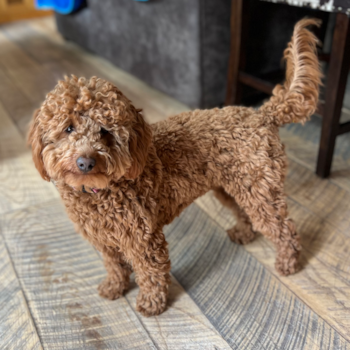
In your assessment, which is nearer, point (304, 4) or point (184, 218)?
point (304, 4)

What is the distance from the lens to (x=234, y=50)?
6.14 feet

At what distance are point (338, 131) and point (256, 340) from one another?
3.21 feet

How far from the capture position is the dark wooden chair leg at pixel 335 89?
4.63ft

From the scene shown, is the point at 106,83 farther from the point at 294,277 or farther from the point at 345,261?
the point at 345,261

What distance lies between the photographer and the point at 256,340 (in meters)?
1.07

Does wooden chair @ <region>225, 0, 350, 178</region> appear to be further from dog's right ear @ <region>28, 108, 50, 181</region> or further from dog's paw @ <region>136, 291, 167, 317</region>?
dog's right ear @ <region>28, 108, 50, 181</region>

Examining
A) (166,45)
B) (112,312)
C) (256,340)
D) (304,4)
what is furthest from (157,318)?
(166,45)

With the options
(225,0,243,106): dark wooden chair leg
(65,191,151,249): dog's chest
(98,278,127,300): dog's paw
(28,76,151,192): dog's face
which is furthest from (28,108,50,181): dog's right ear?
(225,0,243,106): dark wooden chair leg

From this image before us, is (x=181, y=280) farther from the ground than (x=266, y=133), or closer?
closer

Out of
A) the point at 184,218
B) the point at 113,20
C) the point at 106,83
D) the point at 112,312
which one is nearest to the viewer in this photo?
the point at 106,83

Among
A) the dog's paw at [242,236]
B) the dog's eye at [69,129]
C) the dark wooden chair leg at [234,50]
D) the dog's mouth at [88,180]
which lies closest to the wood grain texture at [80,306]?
the dog's paw at [242,236]

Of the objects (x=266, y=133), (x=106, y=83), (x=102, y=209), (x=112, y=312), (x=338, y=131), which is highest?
(x=106, y=83)

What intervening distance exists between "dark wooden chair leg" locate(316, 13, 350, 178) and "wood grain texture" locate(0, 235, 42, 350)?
1315 mm

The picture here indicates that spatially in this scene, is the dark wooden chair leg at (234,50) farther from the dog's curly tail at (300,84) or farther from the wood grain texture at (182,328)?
the wood grain texture at (182,328)
